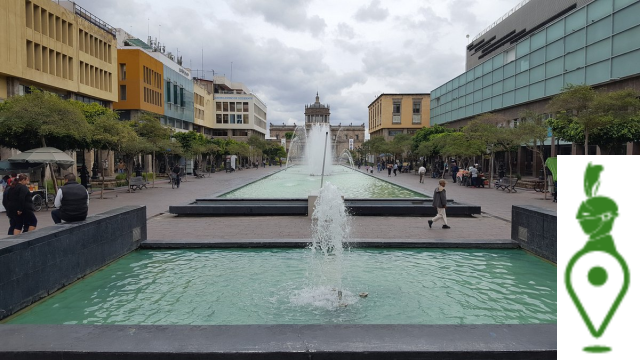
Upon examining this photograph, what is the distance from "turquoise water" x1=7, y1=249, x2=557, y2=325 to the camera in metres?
5.85

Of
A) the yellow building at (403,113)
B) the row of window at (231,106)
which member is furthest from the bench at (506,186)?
the row of window at (231,106)

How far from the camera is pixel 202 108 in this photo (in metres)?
77.8

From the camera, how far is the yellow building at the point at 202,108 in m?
73.4

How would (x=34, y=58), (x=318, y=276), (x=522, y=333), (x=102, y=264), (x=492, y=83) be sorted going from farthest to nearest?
(x=492, y=83) → (x=34, y=58) → (x=102, y=264) → (x=318, y=276) → (x=522, y=333)

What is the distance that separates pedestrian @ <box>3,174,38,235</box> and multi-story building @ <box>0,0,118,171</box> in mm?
22677

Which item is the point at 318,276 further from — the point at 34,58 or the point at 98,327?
the point at 34,58

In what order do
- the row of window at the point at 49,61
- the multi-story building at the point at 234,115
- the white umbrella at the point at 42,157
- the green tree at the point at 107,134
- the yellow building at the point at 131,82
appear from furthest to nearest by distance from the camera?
the multi-story building at the point at 234,115
the yellow building at the point at 131,82
the row of window at the point at 49,61
the green tree at the point at 107,134
the white umbrella at the point at 42,157

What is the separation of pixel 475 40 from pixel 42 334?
7427 cm

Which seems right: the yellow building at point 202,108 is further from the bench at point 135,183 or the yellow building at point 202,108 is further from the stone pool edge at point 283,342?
the stone pool edge at point 283,342

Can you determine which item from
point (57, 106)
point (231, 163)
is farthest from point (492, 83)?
point (57, 106)

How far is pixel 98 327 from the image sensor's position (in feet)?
13.8

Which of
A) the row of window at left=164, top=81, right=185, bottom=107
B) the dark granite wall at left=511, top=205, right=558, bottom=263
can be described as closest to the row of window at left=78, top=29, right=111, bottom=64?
the row of window at left=164, top=81, right=185, bottom=107

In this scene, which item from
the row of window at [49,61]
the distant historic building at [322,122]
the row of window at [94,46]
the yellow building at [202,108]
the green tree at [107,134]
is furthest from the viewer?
the distant historic building at [322,122]

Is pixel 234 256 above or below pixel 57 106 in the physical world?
below
